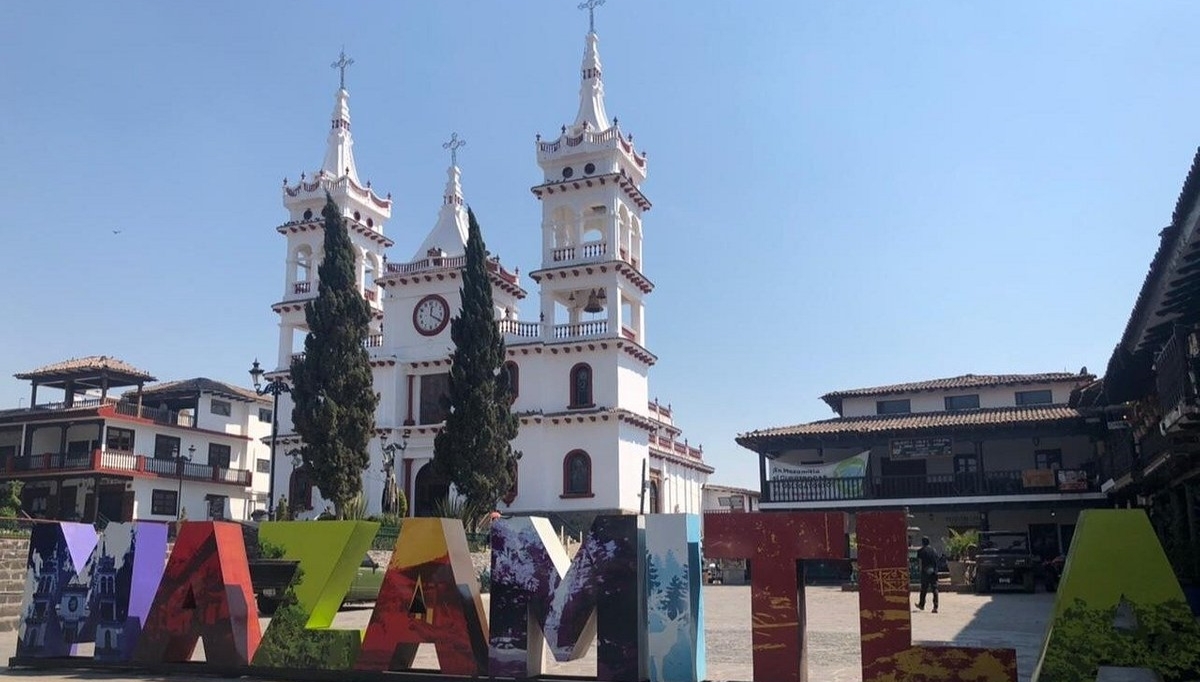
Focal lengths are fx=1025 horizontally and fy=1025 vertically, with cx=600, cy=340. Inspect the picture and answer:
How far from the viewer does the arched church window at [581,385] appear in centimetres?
4303

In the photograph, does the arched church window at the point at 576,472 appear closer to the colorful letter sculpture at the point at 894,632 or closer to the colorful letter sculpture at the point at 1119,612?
the colorful letter sculpture at the point at 894,632

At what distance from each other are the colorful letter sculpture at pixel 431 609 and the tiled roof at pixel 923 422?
2880 centimetres

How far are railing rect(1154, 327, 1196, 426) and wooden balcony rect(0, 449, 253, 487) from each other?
44414mm

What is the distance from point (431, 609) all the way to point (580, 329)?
3200 centimetres

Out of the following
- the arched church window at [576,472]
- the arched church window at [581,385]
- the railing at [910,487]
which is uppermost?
the arched church window at [581,385]

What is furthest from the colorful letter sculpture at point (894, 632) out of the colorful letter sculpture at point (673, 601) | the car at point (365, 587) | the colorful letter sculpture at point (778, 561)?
the car at point (365, 587)

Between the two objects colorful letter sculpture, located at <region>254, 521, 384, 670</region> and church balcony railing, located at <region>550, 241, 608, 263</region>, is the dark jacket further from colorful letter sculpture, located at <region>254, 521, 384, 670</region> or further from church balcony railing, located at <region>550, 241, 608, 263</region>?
church balcony railing, located at <region>550, 241, 608, 263</region>

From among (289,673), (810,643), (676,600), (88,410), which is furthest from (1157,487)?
(88,410)

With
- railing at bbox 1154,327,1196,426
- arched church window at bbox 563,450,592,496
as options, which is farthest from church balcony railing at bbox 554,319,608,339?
railing at bbox 1154,327,1196,426

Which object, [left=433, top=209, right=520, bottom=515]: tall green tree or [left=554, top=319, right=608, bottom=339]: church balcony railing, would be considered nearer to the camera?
→ [left=433, top=209, right=520, bottom=515]: tall green tree

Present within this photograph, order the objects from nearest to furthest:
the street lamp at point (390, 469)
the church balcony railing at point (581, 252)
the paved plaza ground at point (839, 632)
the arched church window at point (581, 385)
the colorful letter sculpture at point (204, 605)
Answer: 1. the colorful letter sculpture at point (204, 605)
2. the paved plaza ground at point (839, 632)
3. the street lamp at point (390, 469)
4. the arched church window at point (581, 385)
5. the church balcony railing at point (581, 252)

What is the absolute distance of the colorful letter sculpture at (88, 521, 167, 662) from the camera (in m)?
13.3

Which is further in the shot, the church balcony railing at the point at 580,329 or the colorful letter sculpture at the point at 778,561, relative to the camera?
the church balcony railing at the point at 580,329

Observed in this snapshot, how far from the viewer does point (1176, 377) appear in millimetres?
15203
